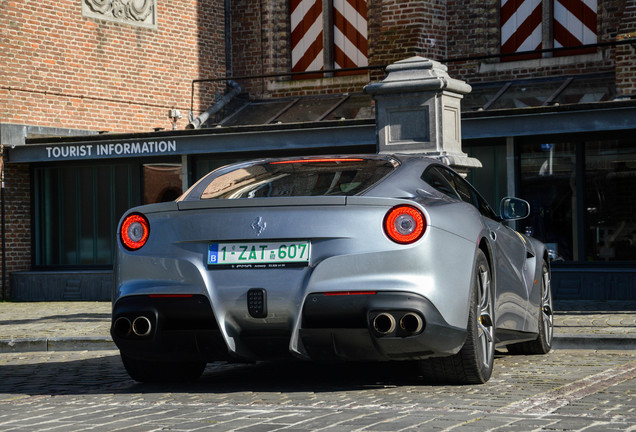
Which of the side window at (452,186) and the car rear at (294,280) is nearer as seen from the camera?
the car rear at (294,280)

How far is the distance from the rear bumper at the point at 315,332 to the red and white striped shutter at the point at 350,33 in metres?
16.1

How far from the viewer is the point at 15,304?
18.3 metres

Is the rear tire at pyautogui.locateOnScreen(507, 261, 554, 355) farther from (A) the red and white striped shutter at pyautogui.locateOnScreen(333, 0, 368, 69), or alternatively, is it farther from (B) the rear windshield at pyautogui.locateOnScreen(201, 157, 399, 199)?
(A) the red and white striped shutter at pyautogui.locateOnScreen(333, 0, 368, 69)

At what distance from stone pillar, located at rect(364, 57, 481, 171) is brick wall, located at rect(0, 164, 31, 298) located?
9.58m

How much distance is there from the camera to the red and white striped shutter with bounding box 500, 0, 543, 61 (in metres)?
20.0

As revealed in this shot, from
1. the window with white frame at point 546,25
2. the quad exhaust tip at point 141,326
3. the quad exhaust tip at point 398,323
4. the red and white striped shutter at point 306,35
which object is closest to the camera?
the quad exhaust tip at point 398,323

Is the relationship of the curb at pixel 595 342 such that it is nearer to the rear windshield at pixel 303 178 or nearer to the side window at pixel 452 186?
the side window at pixel 452 186

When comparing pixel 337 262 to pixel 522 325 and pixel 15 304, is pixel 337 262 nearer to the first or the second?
pixel 522 325

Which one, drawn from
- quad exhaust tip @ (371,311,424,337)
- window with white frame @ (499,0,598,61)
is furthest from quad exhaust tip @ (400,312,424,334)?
window with white frame @ (499,0,598,61)

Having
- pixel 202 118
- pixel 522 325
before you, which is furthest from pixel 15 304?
pixel 522 325

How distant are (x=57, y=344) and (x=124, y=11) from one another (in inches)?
454

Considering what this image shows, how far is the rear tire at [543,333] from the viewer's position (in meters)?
8.39

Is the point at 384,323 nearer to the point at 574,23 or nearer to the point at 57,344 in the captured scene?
the point at 57,344

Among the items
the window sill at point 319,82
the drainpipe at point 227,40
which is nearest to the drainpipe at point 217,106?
the drainpipe at point 227,40
